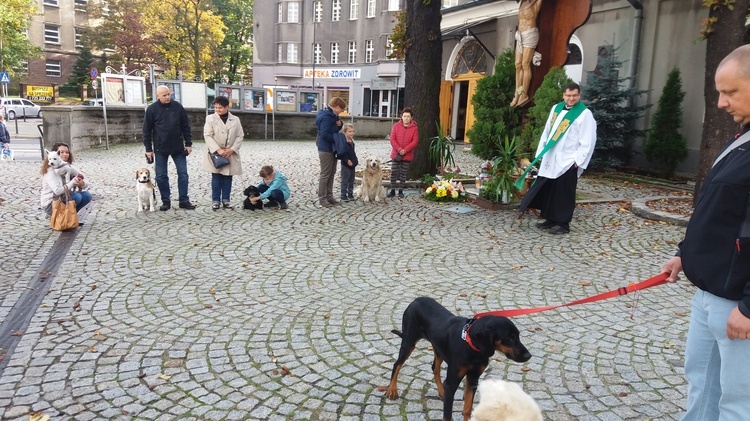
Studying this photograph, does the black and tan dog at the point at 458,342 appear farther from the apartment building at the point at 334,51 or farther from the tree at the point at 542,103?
the apartment building at the point at 334,51

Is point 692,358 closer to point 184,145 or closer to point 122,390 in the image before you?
point 122,390

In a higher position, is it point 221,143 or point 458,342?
point 221,143

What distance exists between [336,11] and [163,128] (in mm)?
42683

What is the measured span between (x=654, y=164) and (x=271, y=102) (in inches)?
695

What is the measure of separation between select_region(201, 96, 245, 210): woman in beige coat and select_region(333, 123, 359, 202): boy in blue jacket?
1831 mm

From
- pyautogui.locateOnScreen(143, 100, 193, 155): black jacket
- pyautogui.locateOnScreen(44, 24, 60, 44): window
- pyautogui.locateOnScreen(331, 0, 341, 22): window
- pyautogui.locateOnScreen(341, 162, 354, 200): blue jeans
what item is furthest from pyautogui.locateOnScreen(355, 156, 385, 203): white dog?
pyautogui.locateOnScreen(44, 24, 60, 44): window

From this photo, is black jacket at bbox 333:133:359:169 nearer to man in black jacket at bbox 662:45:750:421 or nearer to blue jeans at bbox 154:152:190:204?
blue jeans at bbox 154:152:190:204

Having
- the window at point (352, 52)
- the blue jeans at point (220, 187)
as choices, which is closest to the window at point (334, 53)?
the window at point (352, 52)

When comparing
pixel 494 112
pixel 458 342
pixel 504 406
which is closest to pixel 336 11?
pixel 494 112

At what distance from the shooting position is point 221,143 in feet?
31.7

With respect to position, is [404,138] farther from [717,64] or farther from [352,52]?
[352,52]

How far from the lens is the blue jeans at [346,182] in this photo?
35.0ft

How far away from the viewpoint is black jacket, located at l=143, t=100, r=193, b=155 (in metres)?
9.32

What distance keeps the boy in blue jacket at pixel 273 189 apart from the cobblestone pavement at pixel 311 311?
427 mm
